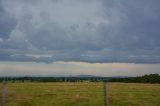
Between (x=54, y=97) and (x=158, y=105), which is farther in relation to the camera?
(x=54, y=97)

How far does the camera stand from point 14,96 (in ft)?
92.9

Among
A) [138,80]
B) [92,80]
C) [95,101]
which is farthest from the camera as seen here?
[138,80]

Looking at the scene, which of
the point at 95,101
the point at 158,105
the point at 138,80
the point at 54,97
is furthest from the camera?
the point at 138,80

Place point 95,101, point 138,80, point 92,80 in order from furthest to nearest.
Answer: point 138,80 < point 92,80 < point 95,101

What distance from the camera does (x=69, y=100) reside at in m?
26.9

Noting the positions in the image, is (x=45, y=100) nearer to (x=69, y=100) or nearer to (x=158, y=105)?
(x=69, y=100)

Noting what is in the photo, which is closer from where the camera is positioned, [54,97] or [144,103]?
[144,103]

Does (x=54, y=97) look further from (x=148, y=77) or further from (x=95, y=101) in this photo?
(x=148, y=77)

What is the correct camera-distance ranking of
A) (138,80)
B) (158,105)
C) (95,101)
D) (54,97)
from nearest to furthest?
(158,105), (95,101), (54,97), (138,80)

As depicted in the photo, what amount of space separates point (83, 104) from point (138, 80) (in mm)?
51538

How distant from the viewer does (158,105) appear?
2436 cm

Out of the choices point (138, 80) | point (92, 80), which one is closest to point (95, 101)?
point (92, 80)

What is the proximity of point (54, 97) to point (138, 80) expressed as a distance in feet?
160

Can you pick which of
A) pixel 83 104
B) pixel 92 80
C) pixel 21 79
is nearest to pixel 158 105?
pixel 83 104
